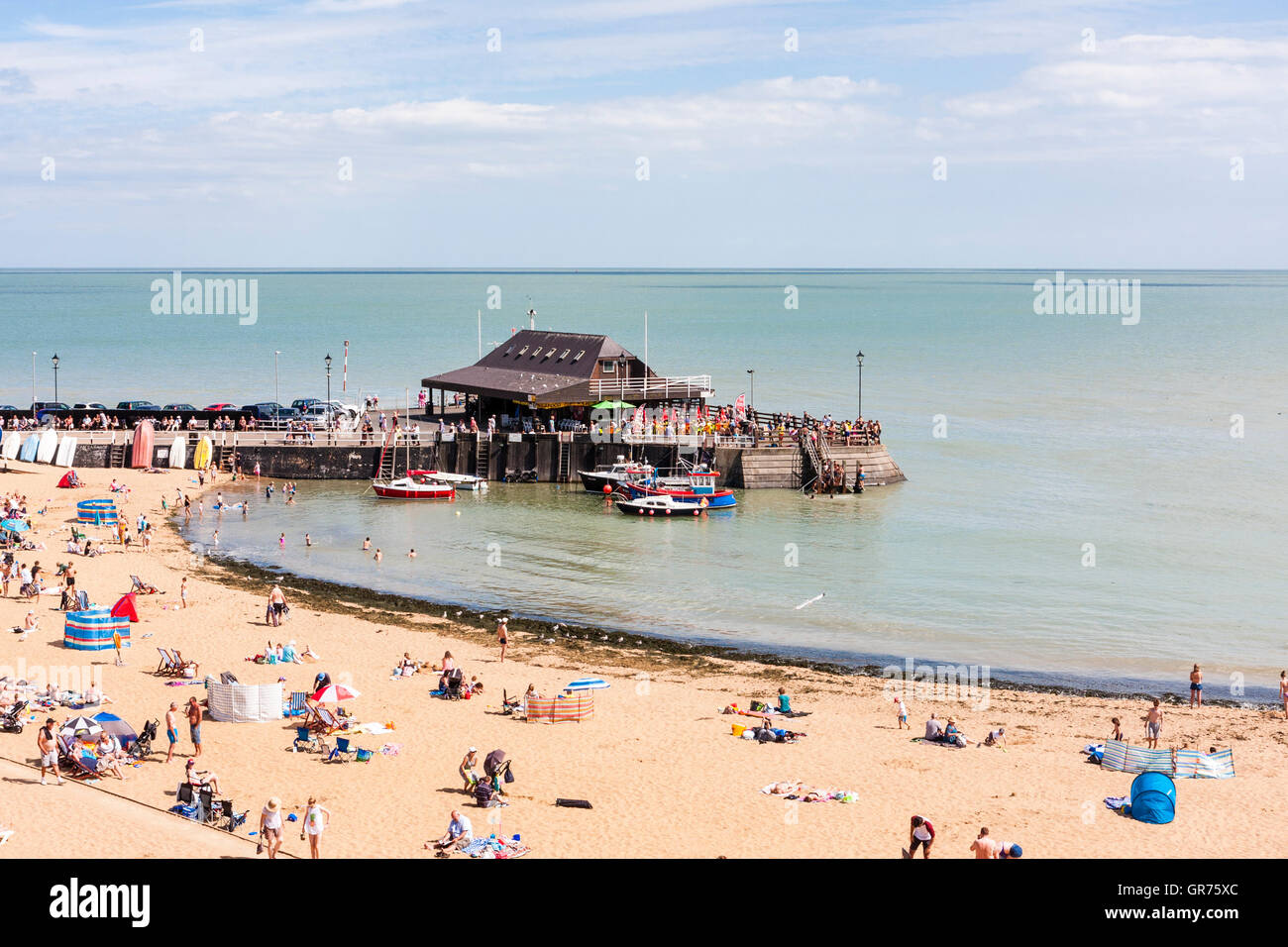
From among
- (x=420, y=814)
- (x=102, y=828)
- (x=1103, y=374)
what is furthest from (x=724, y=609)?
(x=1103, y=374)

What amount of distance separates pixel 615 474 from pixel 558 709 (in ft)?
99.7

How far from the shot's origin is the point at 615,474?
186 ft

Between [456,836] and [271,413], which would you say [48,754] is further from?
[271,413]

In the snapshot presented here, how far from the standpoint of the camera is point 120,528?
144 feet

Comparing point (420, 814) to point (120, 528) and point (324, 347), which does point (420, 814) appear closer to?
point (120, 528)

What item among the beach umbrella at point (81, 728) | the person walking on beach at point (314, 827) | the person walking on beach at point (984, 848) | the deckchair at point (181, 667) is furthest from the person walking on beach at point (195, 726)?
the person walking on beach at point (984, 848)

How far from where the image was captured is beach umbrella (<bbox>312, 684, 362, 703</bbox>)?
84.0ft

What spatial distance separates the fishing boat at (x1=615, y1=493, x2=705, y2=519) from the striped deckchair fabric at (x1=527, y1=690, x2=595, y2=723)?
26495mm

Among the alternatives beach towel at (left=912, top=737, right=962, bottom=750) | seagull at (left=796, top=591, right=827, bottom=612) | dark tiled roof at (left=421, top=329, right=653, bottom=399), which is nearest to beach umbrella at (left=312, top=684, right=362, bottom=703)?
beach towel at (left=912, top=737, right=962, bottom=750)

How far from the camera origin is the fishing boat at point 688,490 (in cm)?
5366

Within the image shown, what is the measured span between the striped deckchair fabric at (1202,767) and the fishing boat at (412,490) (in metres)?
36.3

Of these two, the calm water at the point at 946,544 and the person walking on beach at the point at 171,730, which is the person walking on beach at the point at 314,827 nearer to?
the person walking on beach at the point at 171,730

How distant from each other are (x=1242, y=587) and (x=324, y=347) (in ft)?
384

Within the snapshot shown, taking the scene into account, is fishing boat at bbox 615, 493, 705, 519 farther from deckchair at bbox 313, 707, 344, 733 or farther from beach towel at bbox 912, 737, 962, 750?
deckchair at bbox 313, 707, 344, 733
